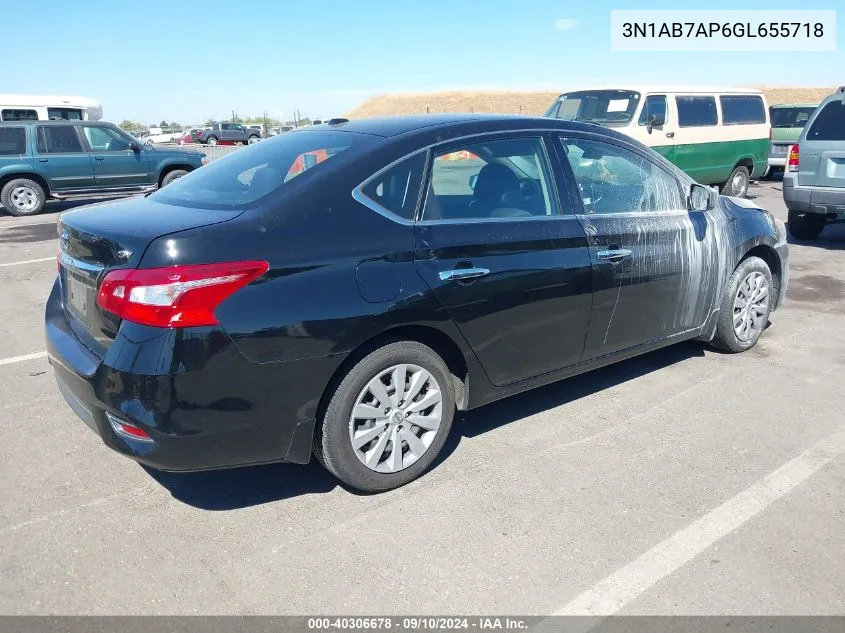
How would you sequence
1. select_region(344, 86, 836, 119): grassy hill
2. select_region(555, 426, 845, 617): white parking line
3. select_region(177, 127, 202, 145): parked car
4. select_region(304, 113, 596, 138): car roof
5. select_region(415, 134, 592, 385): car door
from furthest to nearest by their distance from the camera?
select_region(344, 86, 836, 119): grassy hill
select_region(177, 127, 202, 145): parked car
select_region(304, 113, 596, 138): car roof
select_region(415, 134, 592, 385): car door
select_region(555, 426, 845, 617): white parking line

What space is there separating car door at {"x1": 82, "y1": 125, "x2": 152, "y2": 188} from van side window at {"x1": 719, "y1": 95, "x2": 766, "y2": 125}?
1110cm

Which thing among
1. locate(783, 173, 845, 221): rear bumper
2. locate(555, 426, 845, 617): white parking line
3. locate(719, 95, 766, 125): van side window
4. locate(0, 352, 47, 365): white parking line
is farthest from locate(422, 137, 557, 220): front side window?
locate(719, 95, 766, 125): van side window

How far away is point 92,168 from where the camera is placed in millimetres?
14125

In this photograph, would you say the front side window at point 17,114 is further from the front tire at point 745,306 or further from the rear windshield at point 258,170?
the front tire at point 745,306

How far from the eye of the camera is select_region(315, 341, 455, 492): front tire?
10.3 feet

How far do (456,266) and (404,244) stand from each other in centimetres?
29

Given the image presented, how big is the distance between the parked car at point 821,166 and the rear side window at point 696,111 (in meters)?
3.67

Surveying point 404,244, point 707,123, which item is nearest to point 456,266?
point 404,244

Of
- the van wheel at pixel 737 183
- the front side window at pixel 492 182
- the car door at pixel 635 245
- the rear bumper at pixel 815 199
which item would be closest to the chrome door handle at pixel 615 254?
the car door at pixel 635 245

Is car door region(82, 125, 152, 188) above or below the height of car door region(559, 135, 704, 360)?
above

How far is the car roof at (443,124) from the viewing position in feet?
11.9

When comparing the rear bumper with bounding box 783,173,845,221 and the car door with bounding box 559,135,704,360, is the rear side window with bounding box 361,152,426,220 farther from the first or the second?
the rear bumper with bounding box 783,173,845,221

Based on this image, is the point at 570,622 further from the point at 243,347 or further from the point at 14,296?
the point at 14,296

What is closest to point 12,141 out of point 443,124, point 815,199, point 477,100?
point 443,124
